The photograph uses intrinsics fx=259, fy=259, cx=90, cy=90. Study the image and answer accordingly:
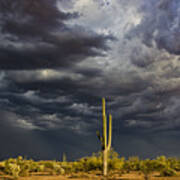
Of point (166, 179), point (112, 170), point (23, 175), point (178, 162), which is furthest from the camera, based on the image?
point (178, 162)

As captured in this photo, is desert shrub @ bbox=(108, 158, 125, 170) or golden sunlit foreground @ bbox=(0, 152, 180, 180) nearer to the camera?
golden sunlit foreground @ bbox=(0, 152, 180, 180)

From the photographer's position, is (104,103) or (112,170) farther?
(112,170)

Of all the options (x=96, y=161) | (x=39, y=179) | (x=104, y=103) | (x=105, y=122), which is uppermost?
(x=104, y=103)

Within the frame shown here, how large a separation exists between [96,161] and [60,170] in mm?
4308

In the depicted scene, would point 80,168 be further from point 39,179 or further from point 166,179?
point 166,179

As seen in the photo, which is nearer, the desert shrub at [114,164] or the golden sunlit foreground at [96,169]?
the golden sunlit foreground at [96,169]

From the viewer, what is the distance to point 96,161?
30.5 meters

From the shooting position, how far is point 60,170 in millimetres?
29781

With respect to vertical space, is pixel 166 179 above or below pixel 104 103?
below

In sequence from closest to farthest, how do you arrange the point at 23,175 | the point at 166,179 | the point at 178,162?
the point at 166,179 < the point at 23,175 < the point at 178,162

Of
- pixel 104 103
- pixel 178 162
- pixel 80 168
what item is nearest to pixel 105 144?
pixel 104 103

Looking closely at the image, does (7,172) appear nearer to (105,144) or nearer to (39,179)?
(39,179)

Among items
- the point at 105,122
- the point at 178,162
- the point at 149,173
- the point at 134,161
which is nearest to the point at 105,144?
the point at 105,122

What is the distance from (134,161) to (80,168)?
7.64m
